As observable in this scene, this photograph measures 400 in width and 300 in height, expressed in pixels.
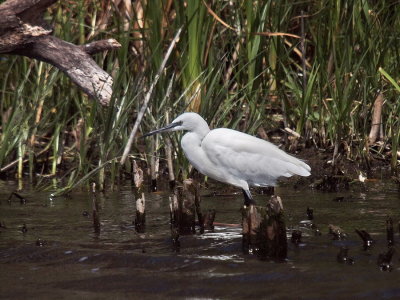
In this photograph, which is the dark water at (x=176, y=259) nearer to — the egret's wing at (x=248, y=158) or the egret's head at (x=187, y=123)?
the egret's wing at (x=248, y=158)

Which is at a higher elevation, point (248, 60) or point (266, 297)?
point (248, 60)

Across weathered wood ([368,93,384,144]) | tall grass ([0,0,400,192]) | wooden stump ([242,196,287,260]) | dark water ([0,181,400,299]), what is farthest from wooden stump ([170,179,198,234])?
weathered wood ([368,93,384,144])

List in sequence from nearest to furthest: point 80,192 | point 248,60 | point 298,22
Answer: point 80,192, point 248,60, point 298,22

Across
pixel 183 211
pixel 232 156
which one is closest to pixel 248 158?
pixel 232 156

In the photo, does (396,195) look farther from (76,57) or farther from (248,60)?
(76,57)

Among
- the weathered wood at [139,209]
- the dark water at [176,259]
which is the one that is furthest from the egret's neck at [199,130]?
the weathered wood at [139,209]

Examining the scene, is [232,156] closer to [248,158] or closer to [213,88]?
[248,158]

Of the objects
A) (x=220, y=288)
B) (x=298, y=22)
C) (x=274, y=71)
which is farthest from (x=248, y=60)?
(x=220, y=288)

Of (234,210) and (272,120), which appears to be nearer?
(234,210)

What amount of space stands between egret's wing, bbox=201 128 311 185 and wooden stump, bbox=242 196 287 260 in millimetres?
1320

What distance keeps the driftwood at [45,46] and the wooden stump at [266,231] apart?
A: 233cm

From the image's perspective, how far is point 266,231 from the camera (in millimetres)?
4930

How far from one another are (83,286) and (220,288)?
2.11ft

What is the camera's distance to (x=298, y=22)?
372 inches
